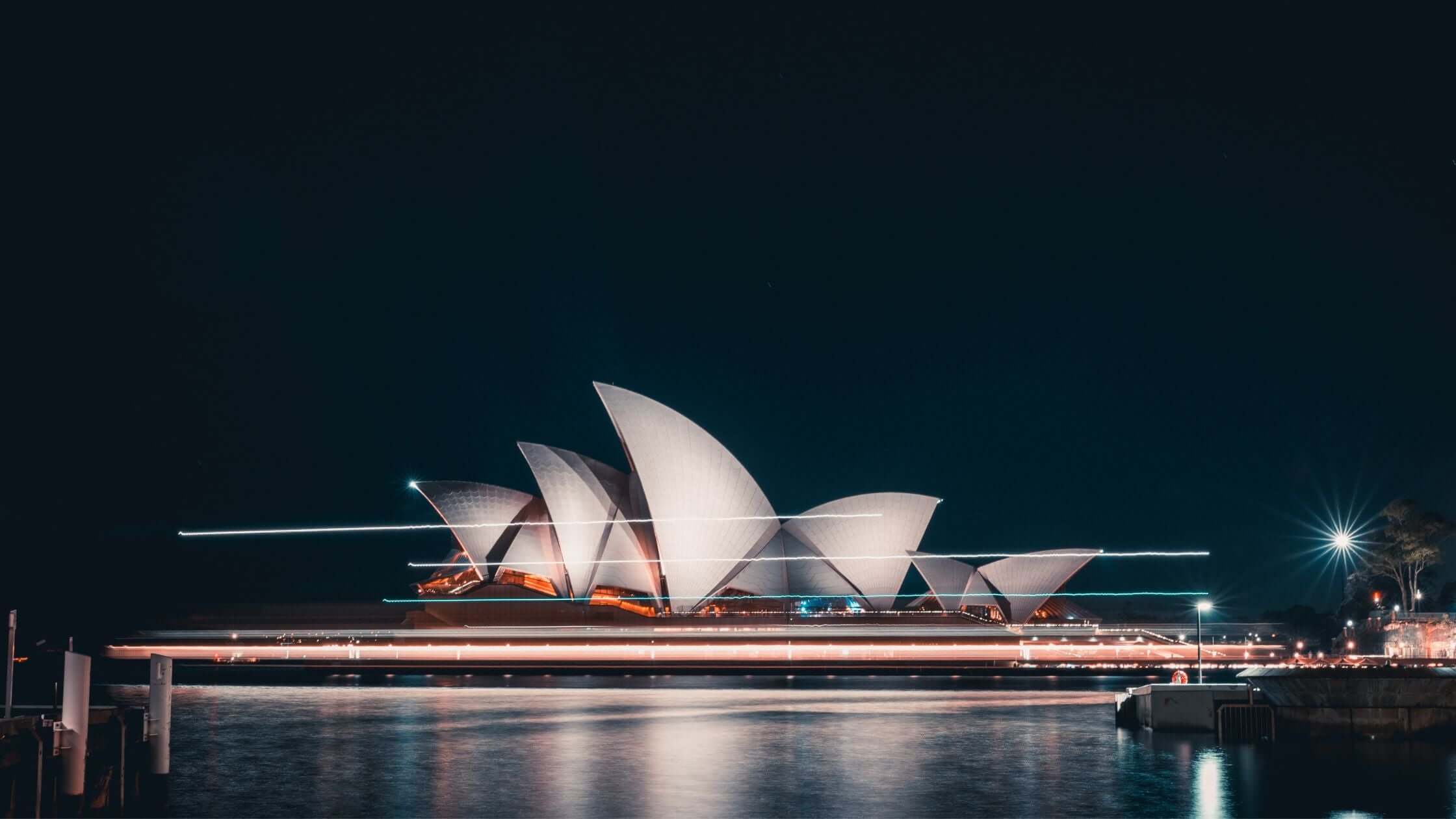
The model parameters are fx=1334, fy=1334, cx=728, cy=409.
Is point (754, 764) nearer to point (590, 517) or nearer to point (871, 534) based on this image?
point (590, 517)

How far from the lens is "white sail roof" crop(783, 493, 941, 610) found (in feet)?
218

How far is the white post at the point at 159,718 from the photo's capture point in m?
22.2

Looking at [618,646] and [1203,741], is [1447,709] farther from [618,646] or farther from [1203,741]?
[618,646]

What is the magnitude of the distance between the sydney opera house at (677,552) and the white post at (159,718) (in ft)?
107

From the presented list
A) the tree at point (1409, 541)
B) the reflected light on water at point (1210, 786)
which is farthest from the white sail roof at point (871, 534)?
the reflected light on water at point (1210, 786)

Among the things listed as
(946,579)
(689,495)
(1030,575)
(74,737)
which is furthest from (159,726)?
(1030,575)

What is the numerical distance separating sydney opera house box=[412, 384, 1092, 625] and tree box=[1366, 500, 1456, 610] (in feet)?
49.4

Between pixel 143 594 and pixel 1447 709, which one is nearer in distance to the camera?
pixel 1447 709

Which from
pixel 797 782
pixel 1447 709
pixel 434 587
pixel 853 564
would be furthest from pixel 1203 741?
pixel 434 587

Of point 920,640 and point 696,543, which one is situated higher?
point 696,543

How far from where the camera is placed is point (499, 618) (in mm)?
67250

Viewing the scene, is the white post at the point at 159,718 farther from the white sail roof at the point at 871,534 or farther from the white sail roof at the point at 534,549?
the white sail roof at the point at 871,534

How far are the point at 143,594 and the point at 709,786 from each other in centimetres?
10509

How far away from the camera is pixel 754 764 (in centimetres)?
2297
